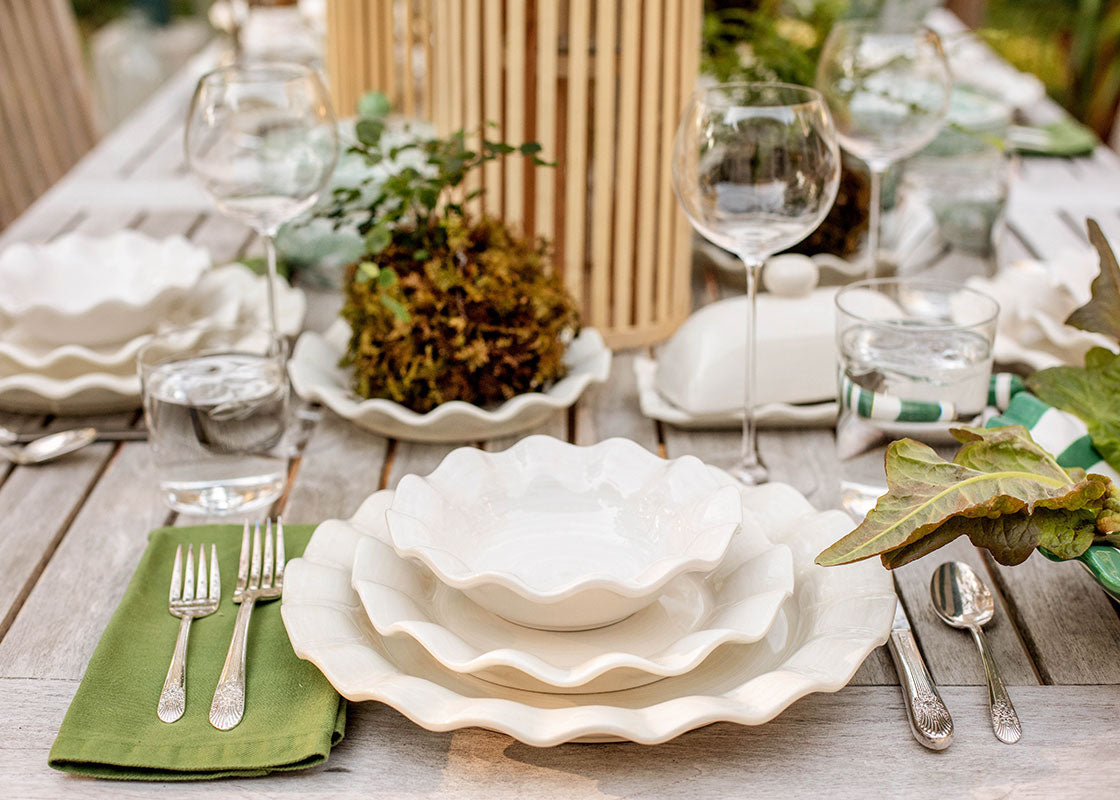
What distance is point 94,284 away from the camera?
4.05 ft

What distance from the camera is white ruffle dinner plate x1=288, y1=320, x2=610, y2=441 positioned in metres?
1.01

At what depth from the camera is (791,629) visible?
708mm

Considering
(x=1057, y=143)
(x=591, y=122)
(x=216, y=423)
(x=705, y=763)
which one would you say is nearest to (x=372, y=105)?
→ (x=591, y=122)

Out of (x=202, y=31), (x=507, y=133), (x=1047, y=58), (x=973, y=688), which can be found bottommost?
(x=202, y=31)

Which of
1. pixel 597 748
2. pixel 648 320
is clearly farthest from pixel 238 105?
pixel 597 748

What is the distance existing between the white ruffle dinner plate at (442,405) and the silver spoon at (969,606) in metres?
0.37

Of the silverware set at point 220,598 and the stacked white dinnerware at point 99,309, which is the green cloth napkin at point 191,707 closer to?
the silverware set at point 220,598

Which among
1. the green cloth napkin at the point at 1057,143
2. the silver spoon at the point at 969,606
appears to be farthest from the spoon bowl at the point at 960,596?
the green cloth napkin at the point at 1057,143

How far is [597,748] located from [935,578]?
295 millimetres

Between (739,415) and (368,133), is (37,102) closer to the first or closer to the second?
(368,133)

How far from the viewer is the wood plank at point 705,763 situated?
61cm

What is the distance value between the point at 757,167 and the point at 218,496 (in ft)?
1.66

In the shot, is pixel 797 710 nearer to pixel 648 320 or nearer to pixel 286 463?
pixel 286 463

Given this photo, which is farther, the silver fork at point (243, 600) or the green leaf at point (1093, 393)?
the green leaf at point (1093, 393)
